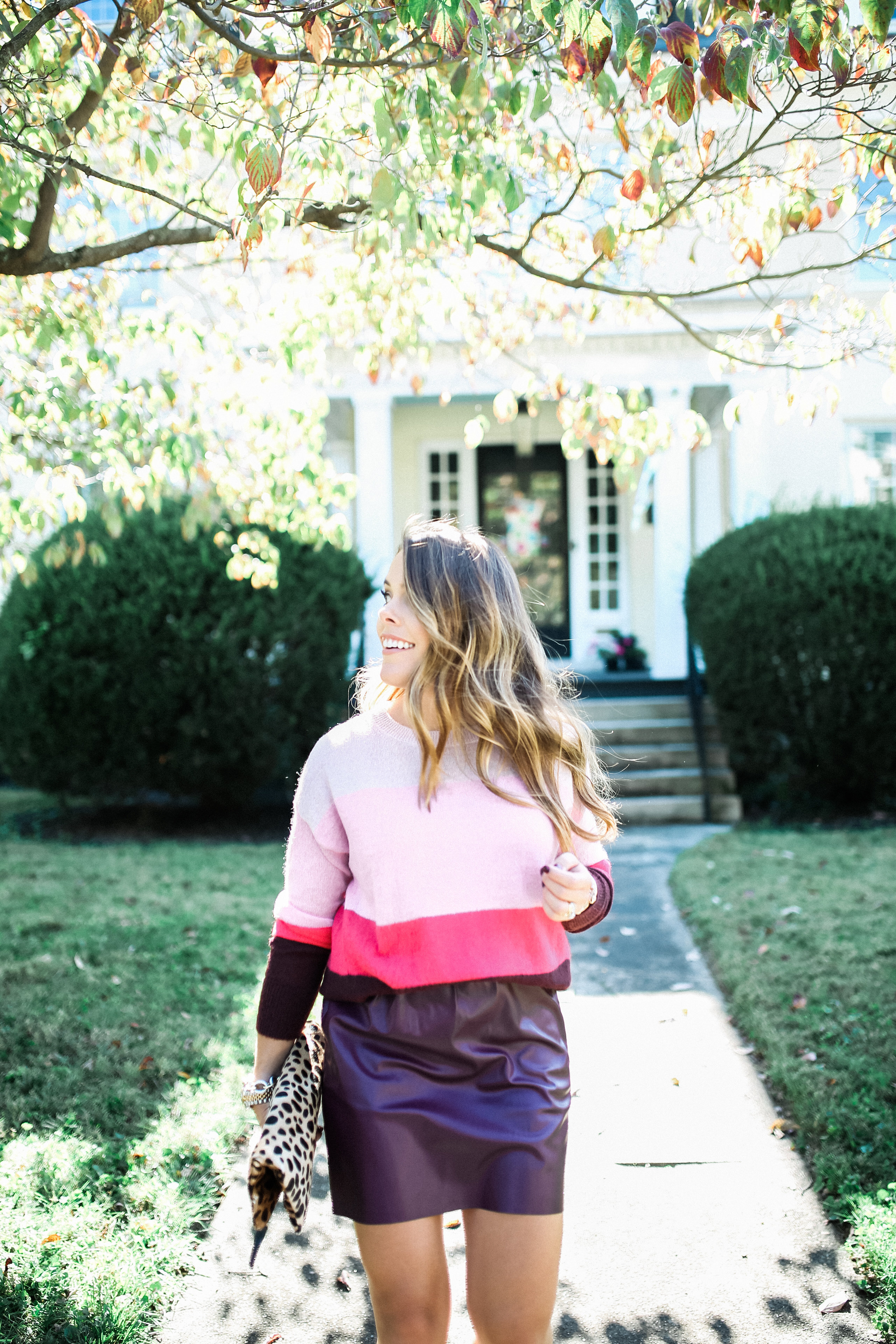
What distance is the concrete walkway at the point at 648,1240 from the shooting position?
254 cm

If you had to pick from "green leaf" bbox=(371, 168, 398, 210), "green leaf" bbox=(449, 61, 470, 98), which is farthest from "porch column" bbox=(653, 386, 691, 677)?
"green leaf" bbox=(371, 168, 398, 210)

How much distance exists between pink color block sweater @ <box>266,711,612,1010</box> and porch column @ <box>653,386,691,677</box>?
911 cm

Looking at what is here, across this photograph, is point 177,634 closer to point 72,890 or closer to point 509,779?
point 72,890

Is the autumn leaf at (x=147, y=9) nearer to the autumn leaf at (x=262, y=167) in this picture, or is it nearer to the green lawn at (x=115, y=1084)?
the autumn leaf at (x=262, y=167)

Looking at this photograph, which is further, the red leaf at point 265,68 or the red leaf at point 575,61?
the red leaf at point 265,68

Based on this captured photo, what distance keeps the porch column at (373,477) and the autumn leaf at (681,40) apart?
8225mm

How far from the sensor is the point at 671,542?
10.7 m

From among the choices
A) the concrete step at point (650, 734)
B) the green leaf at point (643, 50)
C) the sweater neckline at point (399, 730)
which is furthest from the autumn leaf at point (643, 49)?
the concrete step at point (650, 734)

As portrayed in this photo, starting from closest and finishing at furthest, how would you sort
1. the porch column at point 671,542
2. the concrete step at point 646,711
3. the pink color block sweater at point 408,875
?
the pink color block sweater at point 408,875, the concrete step at point 646,711, the porch column at point 671,542

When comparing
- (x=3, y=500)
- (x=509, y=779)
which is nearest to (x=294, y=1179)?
(x=509, y=779)

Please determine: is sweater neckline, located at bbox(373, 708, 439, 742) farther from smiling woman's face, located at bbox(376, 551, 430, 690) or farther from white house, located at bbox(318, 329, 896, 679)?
white house, located at bbox(318, 329, 896, 679)

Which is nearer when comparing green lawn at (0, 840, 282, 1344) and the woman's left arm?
the woman's left arm

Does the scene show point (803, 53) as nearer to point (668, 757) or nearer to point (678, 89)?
point (678, 89)

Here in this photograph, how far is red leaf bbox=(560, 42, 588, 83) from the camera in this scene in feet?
8.12
